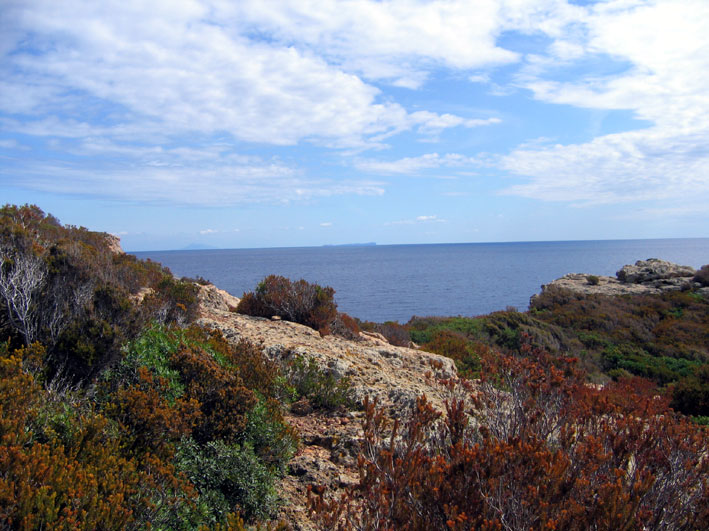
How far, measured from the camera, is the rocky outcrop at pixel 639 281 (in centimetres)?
2828

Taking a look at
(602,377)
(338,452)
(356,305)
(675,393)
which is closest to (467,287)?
(356,305)

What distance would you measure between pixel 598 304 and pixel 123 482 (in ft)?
89.2

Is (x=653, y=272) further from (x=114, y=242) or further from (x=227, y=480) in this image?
(x=227, y=480)

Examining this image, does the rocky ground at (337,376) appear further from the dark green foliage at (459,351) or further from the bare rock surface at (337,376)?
the dark green foliage at (459,351)

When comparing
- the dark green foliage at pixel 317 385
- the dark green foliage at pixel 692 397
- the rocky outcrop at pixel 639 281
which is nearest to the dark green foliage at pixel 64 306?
the dark green foliage at pixel 317 385

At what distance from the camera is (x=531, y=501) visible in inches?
102

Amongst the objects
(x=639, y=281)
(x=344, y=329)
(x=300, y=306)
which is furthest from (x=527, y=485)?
(x=639, y=281)

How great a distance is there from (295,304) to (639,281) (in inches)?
1158

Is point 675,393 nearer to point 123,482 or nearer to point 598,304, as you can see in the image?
point 123,482

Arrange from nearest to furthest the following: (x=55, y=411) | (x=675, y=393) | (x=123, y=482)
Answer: (x=123, y=482) < (x=55, y=411) < (x=675, y=393)

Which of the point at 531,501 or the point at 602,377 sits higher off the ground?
the point at 531,501

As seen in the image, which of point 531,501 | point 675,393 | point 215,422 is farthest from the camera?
point 675,393

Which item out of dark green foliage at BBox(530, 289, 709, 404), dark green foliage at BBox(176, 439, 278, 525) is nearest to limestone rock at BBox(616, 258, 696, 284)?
dark green foliage at BBox(530, 289, 709, 404)

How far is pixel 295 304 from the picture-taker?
432 inches
